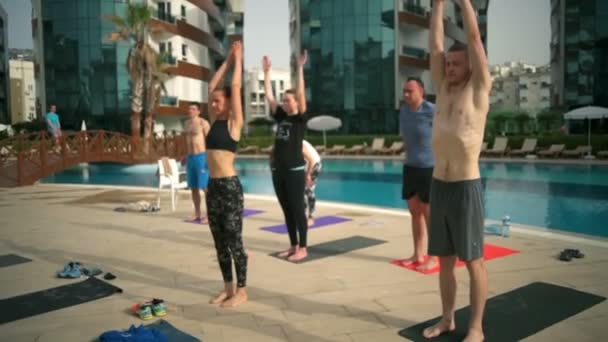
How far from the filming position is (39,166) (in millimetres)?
15430

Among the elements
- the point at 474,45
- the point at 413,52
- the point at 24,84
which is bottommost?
the point at 474,45

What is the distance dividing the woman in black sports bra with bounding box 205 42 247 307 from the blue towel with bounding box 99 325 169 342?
0.95 metres

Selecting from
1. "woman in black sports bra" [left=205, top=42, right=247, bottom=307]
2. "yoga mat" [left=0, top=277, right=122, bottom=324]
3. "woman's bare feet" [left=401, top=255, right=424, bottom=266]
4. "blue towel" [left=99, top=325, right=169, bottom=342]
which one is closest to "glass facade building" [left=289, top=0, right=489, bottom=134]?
"woman's bare feet" [left=401, top=255, right=424, bottom=266]

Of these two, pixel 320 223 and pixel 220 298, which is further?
pixel 320 223

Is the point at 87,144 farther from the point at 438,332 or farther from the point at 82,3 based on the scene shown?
the point at 82,3

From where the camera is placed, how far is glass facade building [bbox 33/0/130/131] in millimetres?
38625

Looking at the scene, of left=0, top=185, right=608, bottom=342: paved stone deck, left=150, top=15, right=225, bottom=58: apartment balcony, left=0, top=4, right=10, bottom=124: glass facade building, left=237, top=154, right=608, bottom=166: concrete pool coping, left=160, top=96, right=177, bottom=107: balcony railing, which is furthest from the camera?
left=0, top=4, right=10, bottom=124: glass facade building

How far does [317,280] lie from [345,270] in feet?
1.64

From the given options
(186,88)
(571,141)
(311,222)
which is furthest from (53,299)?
Result: (186,88)

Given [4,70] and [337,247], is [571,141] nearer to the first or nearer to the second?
[337,247]

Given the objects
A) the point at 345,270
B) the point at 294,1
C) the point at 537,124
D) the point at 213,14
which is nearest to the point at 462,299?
the point at 345,270

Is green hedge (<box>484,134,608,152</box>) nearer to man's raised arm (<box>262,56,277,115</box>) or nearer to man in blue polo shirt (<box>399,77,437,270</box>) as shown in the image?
man in blue polo shirt (<box>399,77,437,270</box>)

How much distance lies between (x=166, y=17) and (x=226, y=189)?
37.8 m

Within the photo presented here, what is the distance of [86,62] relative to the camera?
127 ft
